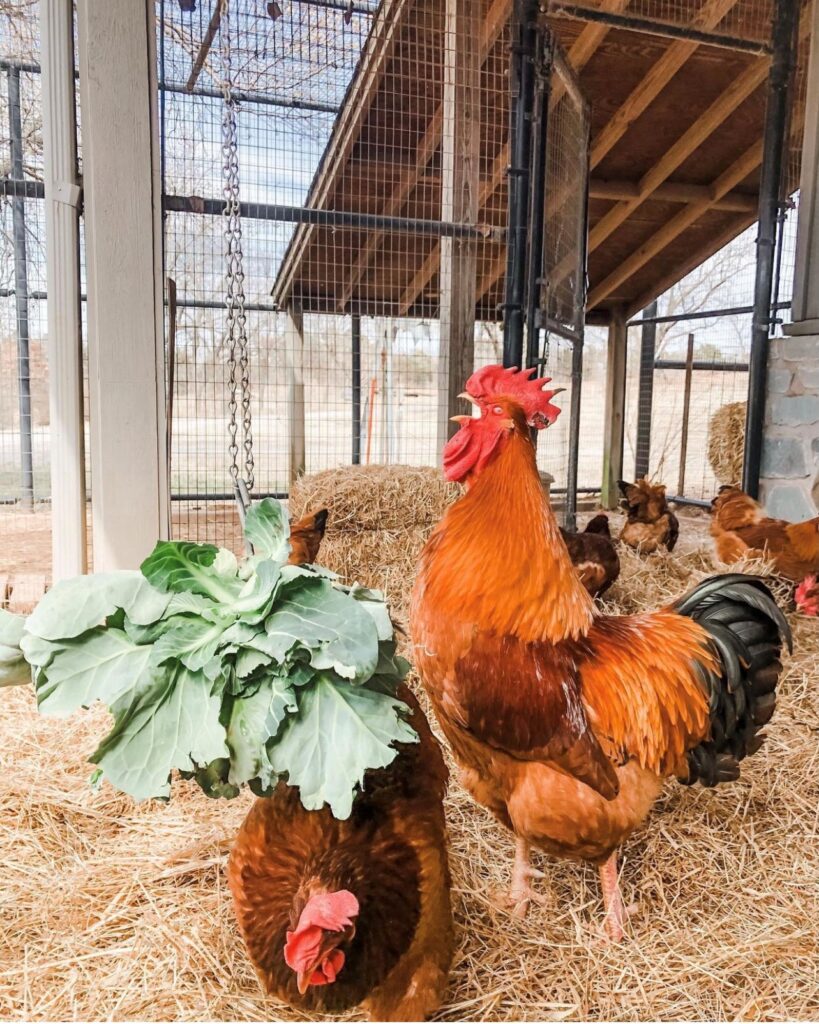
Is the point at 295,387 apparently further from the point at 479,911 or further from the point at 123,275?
the point at 479,911

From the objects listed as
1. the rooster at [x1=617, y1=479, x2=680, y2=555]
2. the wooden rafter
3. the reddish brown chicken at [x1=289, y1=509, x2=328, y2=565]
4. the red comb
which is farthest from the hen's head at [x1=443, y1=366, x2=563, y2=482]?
the rooster at [x1=617, y1=479, x2=680, y2=555]

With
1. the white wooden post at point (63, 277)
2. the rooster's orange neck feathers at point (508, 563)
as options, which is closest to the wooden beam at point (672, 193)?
the white wooden post at point (63, 277)

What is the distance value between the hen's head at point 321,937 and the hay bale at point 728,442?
7.69m

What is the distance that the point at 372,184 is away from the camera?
206 inches

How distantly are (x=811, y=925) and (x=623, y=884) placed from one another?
50 cm

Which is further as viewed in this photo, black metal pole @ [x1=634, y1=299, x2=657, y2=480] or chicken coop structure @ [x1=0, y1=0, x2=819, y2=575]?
black metal pole @ [x1=634, y1=299, x2=657, y2=480]

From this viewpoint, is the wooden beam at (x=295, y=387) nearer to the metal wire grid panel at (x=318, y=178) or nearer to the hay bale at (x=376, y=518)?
the metal wire grid panel at (x=318, y=178)

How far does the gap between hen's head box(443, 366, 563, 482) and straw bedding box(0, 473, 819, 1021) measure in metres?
1.23

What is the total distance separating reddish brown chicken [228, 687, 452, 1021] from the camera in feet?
3.95

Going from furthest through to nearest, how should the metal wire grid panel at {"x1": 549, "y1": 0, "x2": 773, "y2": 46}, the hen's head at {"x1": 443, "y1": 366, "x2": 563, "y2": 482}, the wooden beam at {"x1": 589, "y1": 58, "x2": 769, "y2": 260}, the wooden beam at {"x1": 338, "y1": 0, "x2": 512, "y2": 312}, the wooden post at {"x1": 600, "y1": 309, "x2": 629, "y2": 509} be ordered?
the wooden post at {"x1": 600, "y1": 309, "x2": 629, "y2": 509} → the wooden beam at {"x1": 589, "y1": 58, "x2": 769, "y2": 260} → the metal wire grid panel at {"x1": 549, "y1": 0, "x2": 773, "y2": 46} → the wooden beam at {"x1": 338, "y1": 0, "x2": 512, "y2": 312} → the hen's head at {"x1": 443, "y1": 366, "x2": 563, "y2": 482}

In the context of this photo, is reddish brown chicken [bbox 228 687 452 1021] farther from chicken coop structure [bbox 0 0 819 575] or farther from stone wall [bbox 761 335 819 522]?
stone wall [bbox 761 335 819 522]

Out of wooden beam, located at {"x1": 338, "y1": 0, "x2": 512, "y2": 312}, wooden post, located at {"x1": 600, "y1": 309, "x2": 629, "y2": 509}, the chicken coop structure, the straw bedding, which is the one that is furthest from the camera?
wooden post, located at {"x1": 600, "y1": 309, "x2": 629, "y2": 509}

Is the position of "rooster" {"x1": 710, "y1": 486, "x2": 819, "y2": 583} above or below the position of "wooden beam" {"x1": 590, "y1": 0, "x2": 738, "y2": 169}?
below

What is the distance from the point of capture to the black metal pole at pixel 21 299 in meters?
4.13
